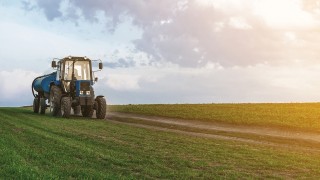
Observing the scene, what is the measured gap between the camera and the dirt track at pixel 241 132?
27375mm

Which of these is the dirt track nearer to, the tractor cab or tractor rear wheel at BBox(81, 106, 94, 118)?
tractor rear wheel at BBox(81, 106, 94, 118)

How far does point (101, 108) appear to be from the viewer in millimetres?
41000

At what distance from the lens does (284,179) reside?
15508 millimetres

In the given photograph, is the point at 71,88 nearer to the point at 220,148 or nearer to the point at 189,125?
the point at 189,125

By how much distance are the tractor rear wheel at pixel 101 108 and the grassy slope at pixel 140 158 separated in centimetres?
1509

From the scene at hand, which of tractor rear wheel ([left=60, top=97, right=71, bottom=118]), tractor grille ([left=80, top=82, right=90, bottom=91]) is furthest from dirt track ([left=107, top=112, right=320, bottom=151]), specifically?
tractor rear wheel ([left=60, top=97, right=71, bottom=118])

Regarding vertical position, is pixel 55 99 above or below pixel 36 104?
above

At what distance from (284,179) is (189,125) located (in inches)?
829

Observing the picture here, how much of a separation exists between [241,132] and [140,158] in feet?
49.0

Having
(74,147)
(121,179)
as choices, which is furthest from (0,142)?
(121,179)

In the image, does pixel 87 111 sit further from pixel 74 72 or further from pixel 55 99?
pixel 74 72

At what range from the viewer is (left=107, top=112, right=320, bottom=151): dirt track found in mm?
27375

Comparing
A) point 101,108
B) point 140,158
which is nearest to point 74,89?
point 101,108

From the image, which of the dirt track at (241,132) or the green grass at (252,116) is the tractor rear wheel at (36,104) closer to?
the green grass at (252,116)
